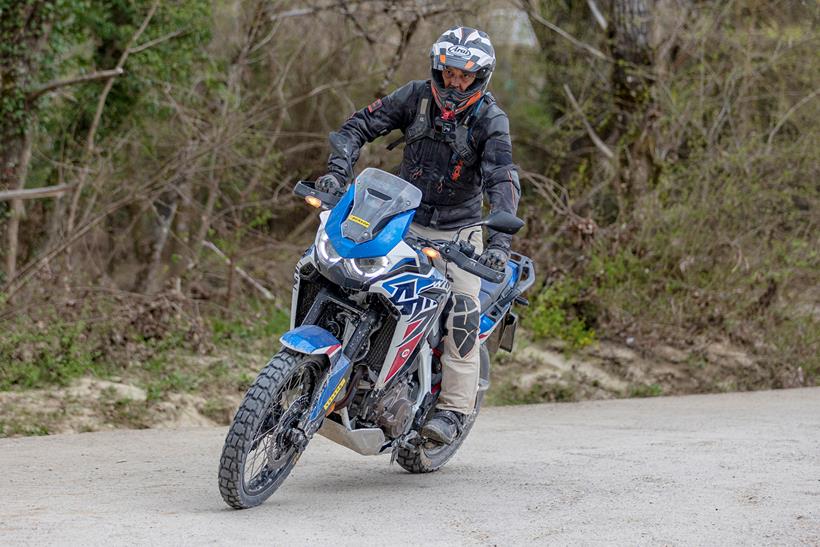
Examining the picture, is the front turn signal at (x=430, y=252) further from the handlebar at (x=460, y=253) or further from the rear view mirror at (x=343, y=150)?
the rear view mirror at (x=343, y=150)

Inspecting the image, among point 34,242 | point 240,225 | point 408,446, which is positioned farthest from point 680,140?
point 408,446

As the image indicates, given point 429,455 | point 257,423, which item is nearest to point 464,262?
point 257,423

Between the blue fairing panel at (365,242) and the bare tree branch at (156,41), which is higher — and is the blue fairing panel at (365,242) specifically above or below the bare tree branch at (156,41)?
below

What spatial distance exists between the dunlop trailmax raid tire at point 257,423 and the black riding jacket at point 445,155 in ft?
3.95

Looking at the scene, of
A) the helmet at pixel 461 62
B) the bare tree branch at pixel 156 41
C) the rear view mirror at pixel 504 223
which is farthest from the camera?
the bare tree branch at pixel 156 41

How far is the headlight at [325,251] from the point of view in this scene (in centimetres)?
559

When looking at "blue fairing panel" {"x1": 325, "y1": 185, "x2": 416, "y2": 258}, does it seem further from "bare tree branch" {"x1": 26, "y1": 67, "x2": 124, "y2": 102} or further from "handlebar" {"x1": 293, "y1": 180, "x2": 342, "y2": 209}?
"bare tree branch" {"x1": 26, "y1": 67, "x2": 124, "y2": 102}

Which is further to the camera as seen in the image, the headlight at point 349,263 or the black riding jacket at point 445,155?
the black riding jacket at point 445,155

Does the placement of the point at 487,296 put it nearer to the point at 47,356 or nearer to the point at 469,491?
the point at 469,491

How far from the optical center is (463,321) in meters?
6.43

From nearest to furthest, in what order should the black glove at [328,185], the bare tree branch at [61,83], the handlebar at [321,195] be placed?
the handlebar at [321,195] < the black glove at [328,185] < the bare tree branch at [61,83]

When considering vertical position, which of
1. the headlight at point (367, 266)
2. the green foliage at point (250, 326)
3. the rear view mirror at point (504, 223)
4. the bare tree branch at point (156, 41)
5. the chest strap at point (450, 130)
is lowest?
the green foliage at point (250, 326)

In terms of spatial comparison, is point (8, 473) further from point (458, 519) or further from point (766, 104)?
point (766, 104)

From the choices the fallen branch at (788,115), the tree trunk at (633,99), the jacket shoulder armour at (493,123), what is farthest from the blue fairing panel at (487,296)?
the fallen branch at (788,115)
